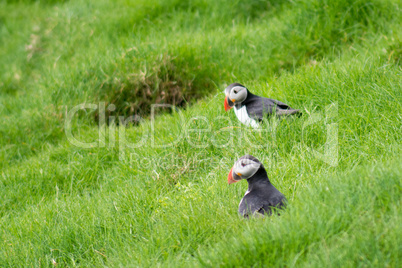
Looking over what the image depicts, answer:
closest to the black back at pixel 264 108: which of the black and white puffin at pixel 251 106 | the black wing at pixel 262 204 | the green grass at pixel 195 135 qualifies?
the black and white puffin at pixel 251 106

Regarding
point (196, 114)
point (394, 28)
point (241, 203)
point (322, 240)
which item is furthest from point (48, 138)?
point (394, 28)

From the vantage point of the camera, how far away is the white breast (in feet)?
13.0

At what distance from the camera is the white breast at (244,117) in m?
3.97

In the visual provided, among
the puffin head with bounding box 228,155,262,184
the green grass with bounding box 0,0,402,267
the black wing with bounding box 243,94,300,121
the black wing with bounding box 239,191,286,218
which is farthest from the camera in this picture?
the black wing with bounding box 243,94,300,121

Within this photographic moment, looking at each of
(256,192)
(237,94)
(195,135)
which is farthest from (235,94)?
(256,192)

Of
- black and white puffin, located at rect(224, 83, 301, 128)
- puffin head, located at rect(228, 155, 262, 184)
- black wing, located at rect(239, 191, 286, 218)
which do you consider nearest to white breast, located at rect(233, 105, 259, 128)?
black and white puffin, located at rect(224, 83, 301, 128)

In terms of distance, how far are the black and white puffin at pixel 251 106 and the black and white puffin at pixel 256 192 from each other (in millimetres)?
1069

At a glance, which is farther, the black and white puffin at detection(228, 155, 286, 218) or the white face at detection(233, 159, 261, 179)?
the white face at detection(233, 159, 261, 179)

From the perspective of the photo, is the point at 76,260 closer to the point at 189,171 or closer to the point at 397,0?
the point at 189,171

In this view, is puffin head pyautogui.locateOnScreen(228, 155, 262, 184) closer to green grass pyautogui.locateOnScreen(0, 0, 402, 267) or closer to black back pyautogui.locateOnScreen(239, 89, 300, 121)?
green grass pyautogui.locateOnScreen(0, 0, 402, 267)

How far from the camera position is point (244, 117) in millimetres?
4090

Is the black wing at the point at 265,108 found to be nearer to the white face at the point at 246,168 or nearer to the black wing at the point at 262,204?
the white face at the point at 246,168

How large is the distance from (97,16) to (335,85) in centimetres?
485

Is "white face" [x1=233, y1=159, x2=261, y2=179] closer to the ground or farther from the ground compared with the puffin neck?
farther from the ground
